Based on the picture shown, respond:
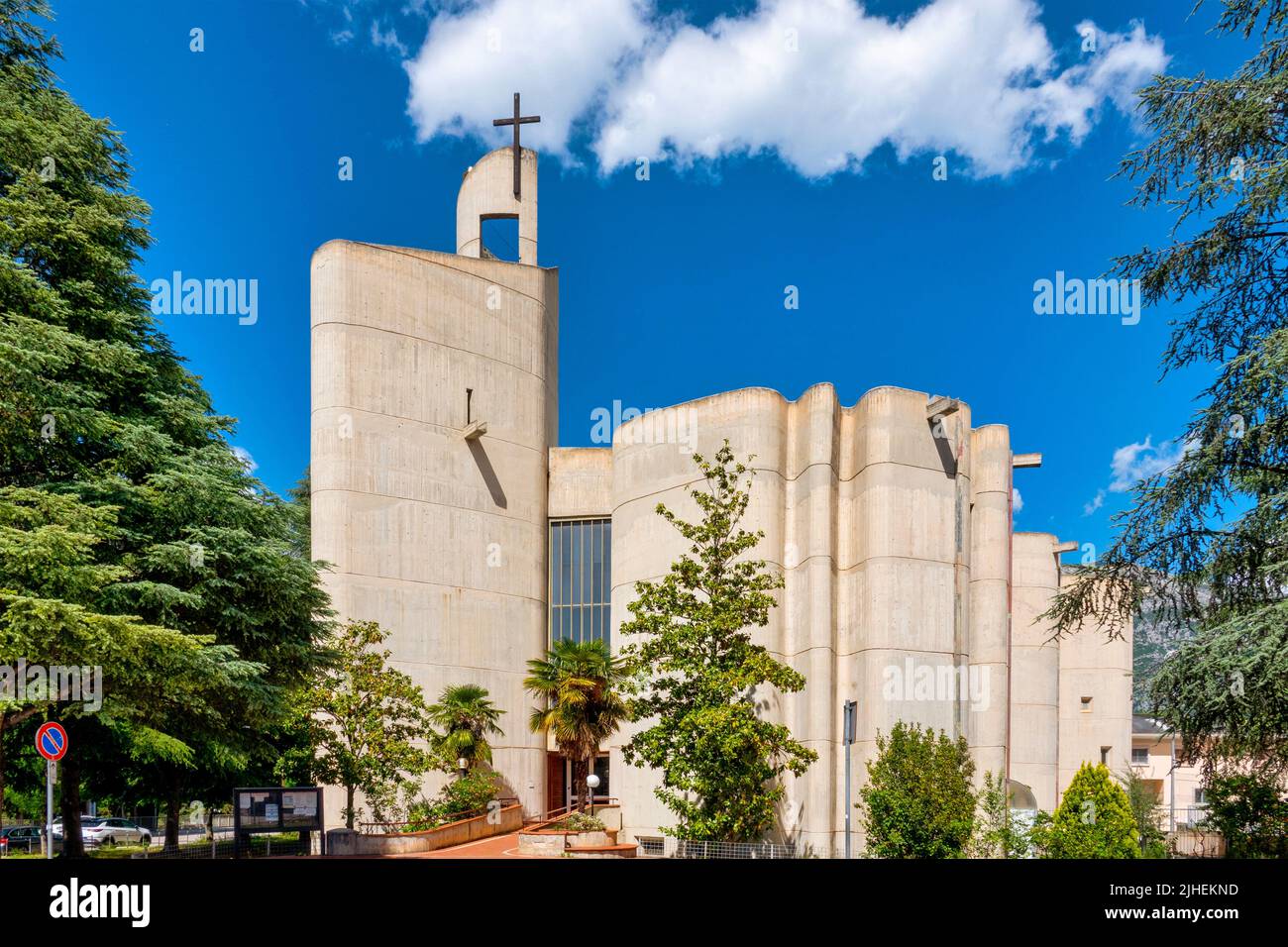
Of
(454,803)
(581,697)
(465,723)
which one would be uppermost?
(581,697)

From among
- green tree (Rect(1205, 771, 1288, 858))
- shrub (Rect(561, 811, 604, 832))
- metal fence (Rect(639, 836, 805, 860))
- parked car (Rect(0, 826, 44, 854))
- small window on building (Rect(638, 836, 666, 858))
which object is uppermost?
green tree (Rect(1205, 771, 1288, 858))

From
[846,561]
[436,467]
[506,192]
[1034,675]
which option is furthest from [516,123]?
[1034,675]

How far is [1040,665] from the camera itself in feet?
150

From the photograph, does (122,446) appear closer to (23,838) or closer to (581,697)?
(581,697)

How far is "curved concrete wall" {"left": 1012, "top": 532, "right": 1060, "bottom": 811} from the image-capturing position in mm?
43062

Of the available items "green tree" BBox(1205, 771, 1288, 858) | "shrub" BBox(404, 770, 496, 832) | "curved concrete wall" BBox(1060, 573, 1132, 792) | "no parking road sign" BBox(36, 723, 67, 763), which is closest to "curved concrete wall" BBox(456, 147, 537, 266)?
"shrub" BBox(404, 770, 496, 832)

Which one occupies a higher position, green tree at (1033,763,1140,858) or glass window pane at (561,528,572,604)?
glass window pane at (561,528,572,604)

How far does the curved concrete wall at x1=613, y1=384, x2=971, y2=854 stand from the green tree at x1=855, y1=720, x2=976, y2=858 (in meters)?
1.61

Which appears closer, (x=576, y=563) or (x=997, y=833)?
(x=997, y=833)

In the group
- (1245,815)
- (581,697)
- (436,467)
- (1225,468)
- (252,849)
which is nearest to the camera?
(1225,468)

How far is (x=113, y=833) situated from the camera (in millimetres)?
40406

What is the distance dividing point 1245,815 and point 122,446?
25.3 metres

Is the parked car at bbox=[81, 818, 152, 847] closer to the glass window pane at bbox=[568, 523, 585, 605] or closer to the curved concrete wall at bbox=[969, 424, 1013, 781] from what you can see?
the glass window pane at bbox=[568, 523, 585, 605]
